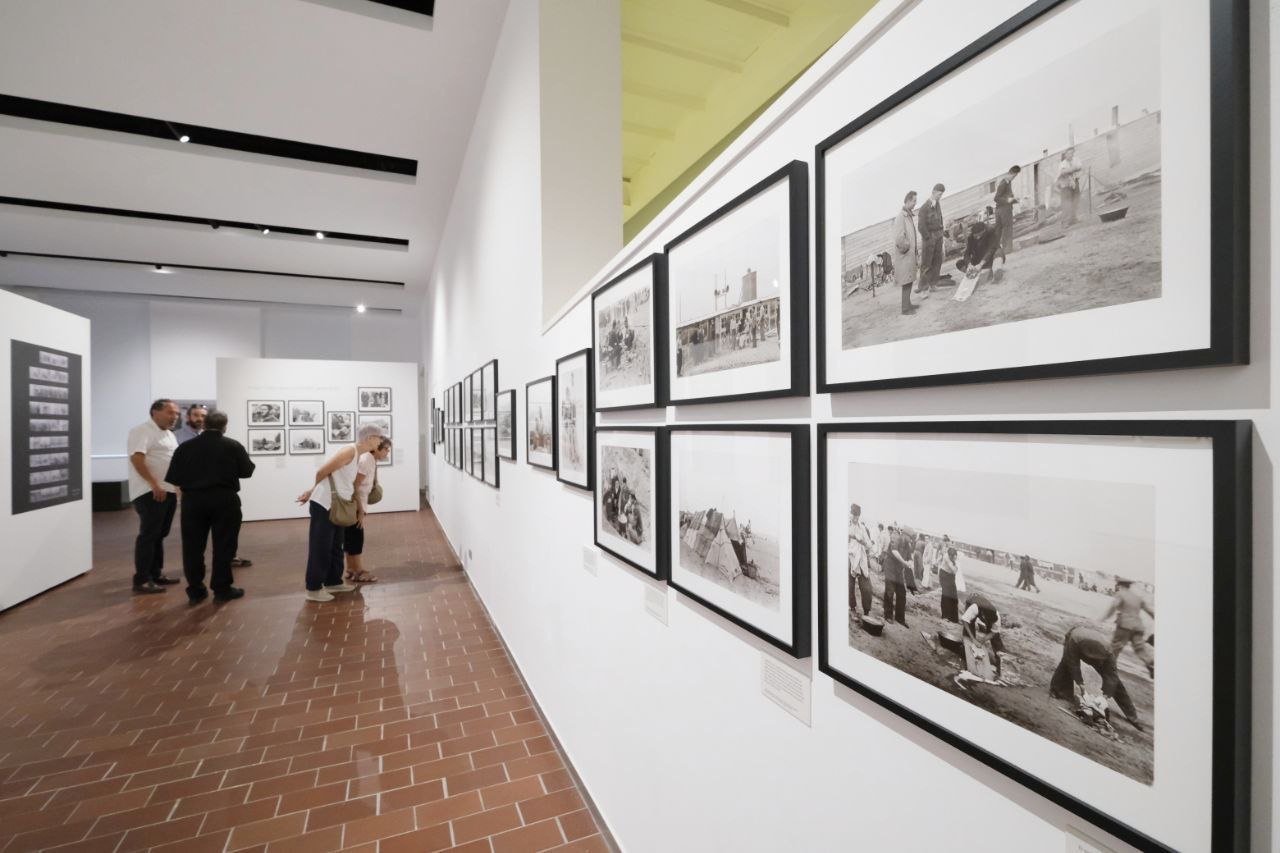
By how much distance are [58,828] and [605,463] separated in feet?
9.38

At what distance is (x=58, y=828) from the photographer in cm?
239

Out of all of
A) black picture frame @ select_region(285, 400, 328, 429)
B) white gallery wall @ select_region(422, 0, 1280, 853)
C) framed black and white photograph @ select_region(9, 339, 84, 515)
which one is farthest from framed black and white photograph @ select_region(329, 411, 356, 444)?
white gallery wall @ select_region(422, 0, 1280, 853)

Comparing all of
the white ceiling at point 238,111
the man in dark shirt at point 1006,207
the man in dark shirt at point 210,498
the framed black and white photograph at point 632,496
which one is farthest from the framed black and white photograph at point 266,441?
the man in dark shirt at point 1006,207

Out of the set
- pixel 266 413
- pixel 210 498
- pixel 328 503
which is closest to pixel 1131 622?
pixel 328 503

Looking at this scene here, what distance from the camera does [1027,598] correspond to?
2.27ft

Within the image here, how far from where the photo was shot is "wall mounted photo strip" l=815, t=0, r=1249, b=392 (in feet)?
1.73

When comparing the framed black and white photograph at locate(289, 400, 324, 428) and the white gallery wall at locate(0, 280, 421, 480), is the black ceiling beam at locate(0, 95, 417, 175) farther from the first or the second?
the white gallery wall at locate(0, 280, 421, 480)

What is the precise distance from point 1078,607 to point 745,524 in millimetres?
688

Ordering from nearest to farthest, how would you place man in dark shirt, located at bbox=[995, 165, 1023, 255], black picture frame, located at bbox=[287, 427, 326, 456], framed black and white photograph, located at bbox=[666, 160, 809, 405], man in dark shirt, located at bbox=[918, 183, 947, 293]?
man in dark shirt, located at bbox=[995, 165, 1023, 255] → man in dark shirt, located at bbox=[918, 183, 947, 293] → framed black and white photograph, located at bbox=[666, 160, 809, 405] → black picture frame, located at bbox=[287, 427, 326, 456]

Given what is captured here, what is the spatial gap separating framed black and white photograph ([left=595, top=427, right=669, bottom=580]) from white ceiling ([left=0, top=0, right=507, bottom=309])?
12.4 ft

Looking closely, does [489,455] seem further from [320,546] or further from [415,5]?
[415,5]

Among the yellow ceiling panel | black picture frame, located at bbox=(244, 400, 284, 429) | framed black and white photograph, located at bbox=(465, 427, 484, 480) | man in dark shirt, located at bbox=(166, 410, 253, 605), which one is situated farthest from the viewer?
black picture frame, located at bbox=(244, 400, 284, 429)

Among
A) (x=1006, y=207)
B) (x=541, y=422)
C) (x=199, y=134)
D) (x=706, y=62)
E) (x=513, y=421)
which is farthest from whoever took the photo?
(x=199, y=134)

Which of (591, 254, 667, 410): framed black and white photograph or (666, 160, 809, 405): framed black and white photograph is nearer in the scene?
(666, 160, 809, 405): framed black and white photograph
